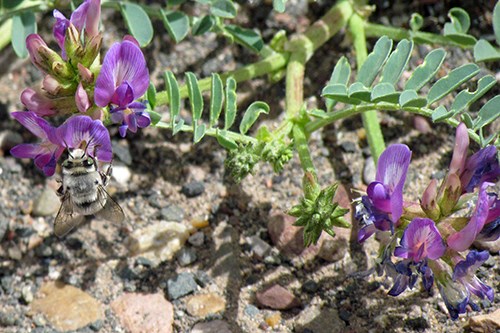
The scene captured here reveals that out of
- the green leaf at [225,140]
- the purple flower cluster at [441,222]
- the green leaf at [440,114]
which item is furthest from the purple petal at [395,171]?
the green leaf at [225,140]

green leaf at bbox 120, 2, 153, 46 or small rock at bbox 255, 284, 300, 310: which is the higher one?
green leaf at bbox 120, 2, 153, 46

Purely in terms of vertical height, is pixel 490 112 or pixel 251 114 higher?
pixel 490 112

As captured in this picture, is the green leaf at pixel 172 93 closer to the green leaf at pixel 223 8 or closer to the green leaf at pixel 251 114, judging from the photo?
the green leaf at pixel 251 114

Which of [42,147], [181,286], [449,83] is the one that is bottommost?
[181,286]

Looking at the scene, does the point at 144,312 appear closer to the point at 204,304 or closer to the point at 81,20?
the point at 204,304

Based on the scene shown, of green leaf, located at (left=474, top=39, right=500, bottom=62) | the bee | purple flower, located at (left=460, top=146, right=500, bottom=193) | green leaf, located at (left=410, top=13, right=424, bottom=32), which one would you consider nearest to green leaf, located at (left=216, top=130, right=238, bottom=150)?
the bee

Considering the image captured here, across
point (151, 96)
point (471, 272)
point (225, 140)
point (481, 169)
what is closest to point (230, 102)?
point (225, 140)

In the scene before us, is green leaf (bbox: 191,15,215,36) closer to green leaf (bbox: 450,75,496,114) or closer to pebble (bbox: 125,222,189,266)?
pebble (bbox: 125,222,189,266)
